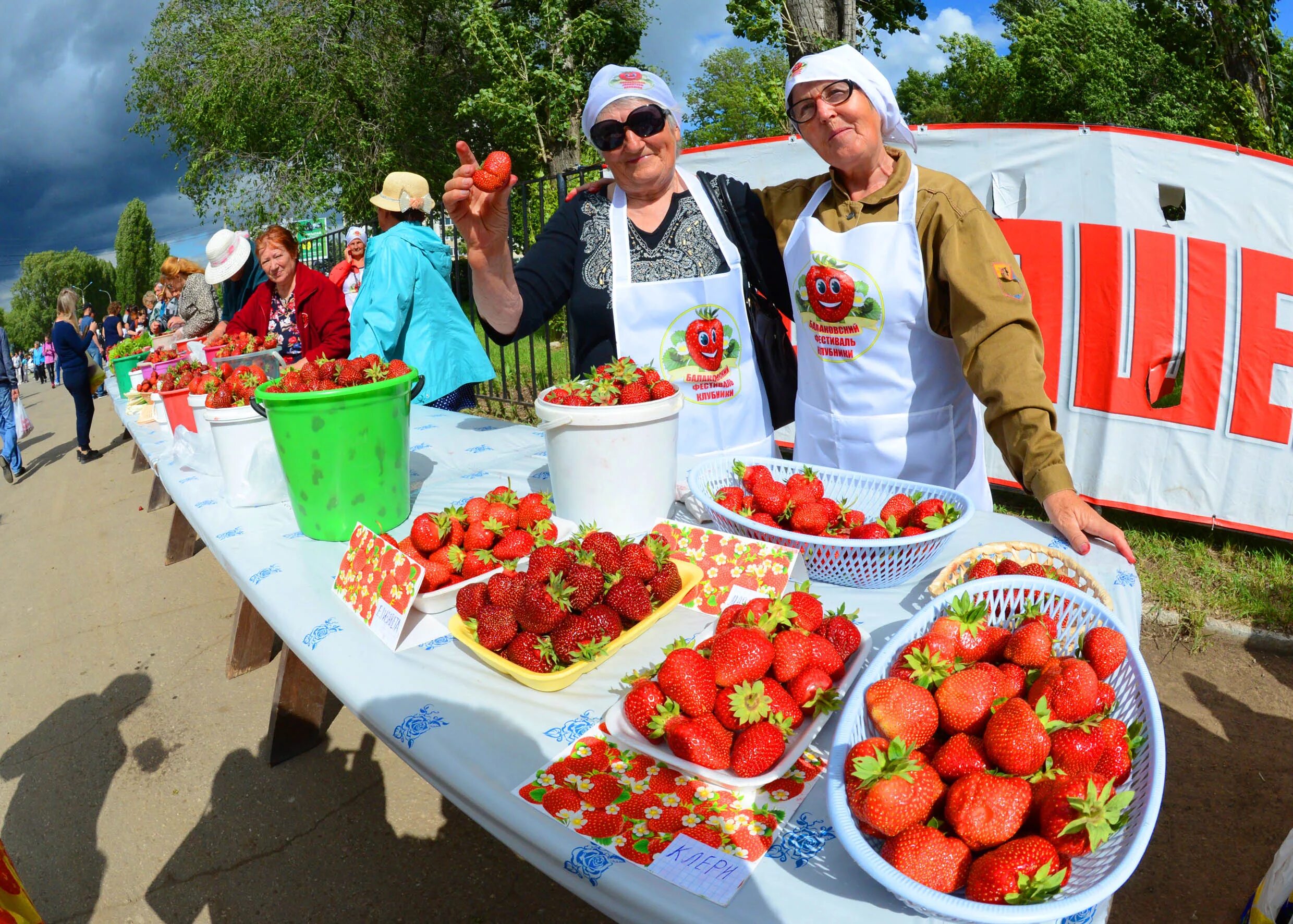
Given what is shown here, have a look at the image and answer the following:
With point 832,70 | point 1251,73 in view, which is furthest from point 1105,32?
point 832,70

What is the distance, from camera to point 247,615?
3.48 m

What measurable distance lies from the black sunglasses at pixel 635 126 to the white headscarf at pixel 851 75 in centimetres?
37

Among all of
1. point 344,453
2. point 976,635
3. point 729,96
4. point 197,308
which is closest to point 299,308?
point 344,453

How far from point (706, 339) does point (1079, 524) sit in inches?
45.0

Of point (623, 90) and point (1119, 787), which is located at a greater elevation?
point (623, 90)

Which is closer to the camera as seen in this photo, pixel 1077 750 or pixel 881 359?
pixel 1077 750

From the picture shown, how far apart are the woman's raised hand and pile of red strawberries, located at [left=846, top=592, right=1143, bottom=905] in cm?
147

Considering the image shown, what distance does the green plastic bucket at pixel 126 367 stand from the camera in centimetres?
528

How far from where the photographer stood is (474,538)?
1683 mm

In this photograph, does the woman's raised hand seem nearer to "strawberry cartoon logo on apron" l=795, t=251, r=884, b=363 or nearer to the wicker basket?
"strawberry cartoon logo on apron" l=795, t=251, r=884, b=363

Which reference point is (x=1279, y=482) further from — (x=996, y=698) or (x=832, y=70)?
(x=996, y=698)

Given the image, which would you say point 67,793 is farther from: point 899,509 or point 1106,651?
point 1106,651

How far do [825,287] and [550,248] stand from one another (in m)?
0.86

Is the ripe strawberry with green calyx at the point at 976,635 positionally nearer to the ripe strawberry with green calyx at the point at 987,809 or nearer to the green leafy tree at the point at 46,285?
the ripe strawberry with green calyx at the point at 987,809
